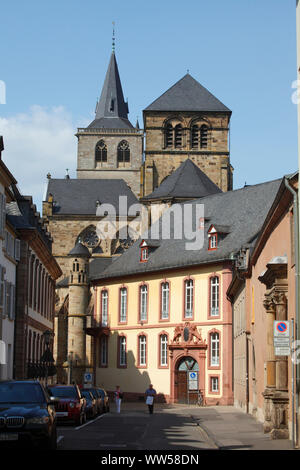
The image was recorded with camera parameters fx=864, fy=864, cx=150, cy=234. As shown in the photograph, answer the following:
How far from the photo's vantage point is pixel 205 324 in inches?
1994

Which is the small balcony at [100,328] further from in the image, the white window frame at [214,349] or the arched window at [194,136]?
the arched window at [194,136]

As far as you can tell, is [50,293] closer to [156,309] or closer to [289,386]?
[156,309]

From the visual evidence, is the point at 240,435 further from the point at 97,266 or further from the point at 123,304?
the point at 97,266

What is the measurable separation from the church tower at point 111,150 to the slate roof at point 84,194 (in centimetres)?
1009

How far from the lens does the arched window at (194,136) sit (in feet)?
288

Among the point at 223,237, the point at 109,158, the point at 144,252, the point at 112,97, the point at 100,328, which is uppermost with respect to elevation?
the point at 112,97

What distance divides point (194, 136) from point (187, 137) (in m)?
0.83

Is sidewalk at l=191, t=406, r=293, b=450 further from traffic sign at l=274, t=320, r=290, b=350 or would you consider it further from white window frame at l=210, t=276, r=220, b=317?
white window frame at l=210, t=276, r=220, b=317

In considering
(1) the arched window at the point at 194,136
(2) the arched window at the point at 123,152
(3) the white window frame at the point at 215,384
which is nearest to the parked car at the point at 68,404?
(3) the white window frame at the point at 215,384

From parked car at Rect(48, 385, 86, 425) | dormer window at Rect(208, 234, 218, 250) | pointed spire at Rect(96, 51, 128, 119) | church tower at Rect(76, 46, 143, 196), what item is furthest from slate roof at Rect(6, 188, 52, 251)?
pointed spire at Rect(96, 51, 128, 119)

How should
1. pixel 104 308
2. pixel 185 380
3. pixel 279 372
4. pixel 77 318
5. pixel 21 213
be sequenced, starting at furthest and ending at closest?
pixel 77 318 < pixel 104 308 < pixel 185 380 < pixel 21 213 < pixel 279 372

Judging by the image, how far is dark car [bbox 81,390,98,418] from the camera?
3231 cm

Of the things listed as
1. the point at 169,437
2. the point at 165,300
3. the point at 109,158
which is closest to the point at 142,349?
the point at 165,300

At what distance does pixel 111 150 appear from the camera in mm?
117062
